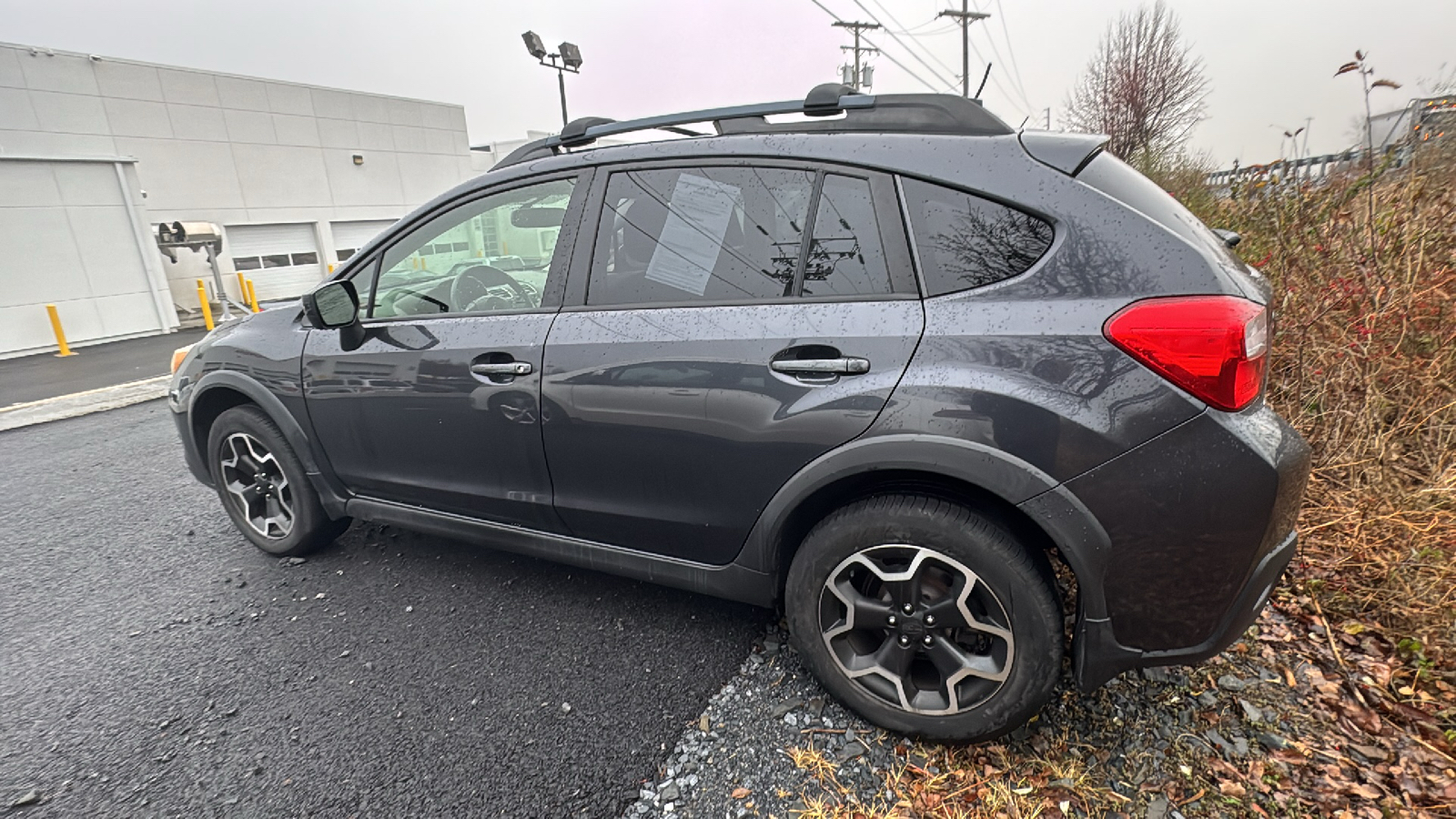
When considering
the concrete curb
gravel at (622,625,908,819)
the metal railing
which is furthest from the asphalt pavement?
the concrete curb

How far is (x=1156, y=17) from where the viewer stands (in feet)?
57.2

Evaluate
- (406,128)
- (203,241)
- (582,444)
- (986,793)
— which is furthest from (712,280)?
(406,128)

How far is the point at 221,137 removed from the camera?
19.3 meters

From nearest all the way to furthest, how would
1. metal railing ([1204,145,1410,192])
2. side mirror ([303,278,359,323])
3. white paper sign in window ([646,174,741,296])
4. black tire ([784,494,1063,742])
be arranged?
1. black tire ([784,494,1063,742])
2. white paper sign in window ([646,174,741,296])
3. side mirror ([303,278,359,323])
4. metal railing ([1204,145,1410,192])

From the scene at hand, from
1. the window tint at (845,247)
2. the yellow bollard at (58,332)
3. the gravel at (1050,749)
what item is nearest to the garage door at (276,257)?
the yellow bollard at (58,332)

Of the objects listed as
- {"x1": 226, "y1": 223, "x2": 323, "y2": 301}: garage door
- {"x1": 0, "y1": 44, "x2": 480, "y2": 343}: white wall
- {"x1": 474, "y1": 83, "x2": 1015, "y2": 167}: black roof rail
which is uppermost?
{"x1": 0, "y1": 44, "x2": 480, "y2": 343}: white wall

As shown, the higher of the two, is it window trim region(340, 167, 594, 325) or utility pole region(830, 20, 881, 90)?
utility pole region(830, 20, 881, 90)

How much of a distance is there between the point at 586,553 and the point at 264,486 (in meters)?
1.96

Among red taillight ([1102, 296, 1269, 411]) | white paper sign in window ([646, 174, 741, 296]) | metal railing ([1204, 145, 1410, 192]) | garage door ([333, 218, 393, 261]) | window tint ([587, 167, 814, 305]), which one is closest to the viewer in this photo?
red taillight ([1102, 296, 1269, 411])

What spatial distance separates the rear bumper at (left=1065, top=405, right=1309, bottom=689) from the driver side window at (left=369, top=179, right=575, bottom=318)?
2.00m

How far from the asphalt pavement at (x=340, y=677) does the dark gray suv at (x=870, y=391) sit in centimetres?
41

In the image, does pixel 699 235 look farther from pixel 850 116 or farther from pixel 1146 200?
pixel 1146 200

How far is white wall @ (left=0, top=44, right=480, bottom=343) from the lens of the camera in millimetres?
16250

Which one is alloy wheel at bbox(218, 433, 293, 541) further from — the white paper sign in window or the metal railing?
the metal railing
